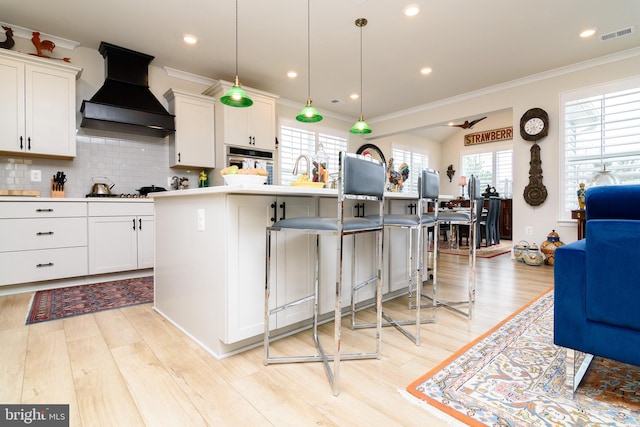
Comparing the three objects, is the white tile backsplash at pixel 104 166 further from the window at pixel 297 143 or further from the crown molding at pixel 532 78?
the crown molding at pixel 532 78

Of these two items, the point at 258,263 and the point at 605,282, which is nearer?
the point at 605,282

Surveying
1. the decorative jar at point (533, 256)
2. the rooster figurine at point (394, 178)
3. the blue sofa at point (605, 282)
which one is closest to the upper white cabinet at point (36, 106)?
the rooster figurine at point (394, 178)

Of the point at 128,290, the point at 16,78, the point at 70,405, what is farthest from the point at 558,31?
the point at 16,78

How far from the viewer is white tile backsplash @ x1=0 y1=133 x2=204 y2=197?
342 cm

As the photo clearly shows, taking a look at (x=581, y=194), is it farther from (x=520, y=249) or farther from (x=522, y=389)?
(x=522, y=389)

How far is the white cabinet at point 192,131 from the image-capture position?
4152 millimetres

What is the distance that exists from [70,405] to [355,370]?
122 cm

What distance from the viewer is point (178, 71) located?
443cm

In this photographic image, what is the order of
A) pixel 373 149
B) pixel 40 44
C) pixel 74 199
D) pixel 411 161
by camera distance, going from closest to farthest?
pixel 74 199, pixel 40 44, pixel 373 149, pixel 411 161

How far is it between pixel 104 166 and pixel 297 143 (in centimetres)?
319

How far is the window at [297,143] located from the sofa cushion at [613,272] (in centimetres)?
433

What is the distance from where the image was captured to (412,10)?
10.1ft

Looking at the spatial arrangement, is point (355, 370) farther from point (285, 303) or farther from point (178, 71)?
point (178, 71)

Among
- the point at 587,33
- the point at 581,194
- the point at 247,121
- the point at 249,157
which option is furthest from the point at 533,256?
the point at 247,121
